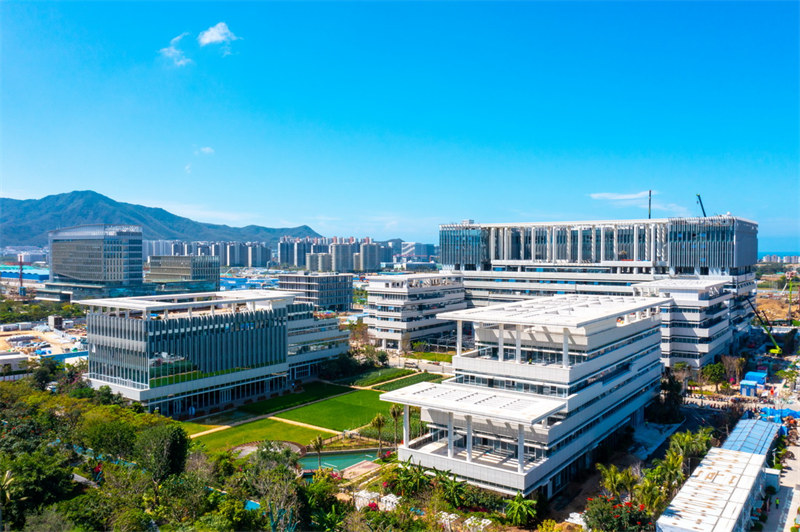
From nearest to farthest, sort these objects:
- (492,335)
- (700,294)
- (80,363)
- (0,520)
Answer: (0,520), (492,335), (80,363), (700,294)

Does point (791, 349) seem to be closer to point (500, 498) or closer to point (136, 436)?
point (500, 498)

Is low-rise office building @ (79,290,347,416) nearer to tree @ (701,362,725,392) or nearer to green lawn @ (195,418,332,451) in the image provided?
green lawn @ (195,418,332,451)

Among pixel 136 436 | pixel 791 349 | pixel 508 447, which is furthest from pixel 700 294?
pixel 136 436

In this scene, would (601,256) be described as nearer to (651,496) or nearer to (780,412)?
(780,412)

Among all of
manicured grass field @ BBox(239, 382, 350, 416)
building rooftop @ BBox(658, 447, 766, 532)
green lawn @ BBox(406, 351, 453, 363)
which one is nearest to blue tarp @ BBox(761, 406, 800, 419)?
building rooftop @ BBox(658, 447, 766, 532)

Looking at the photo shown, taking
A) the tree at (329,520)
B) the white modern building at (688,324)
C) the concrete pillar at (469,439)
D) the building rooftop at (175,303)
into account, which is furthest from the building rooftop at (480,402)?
the white modern building at (688,324)

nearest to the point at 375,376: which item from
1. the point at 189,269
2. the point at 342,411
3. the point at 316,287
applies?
the point at 342,411

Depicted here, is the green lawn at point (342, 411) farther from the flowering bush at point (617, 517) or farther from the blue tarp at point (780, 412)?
the blue tarp at point (780, 412)
